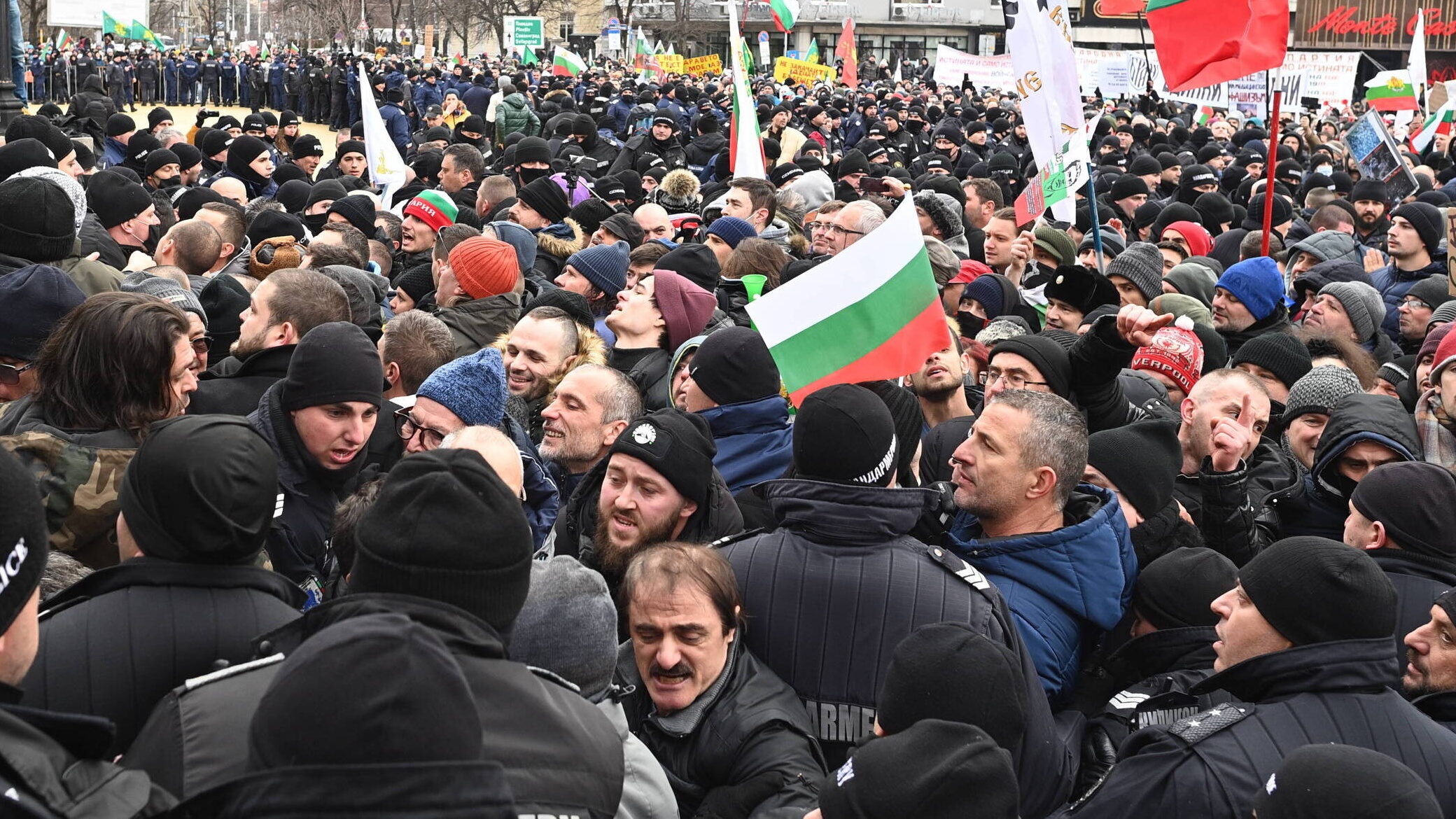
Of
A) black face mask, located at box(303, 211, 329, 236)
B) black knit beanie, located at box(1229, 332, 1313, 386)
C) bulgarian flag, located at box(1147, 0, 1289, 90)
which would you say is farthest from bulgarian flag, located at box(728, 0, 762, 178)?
black knit beanie, located at box(1229, 332, 1313, 386)

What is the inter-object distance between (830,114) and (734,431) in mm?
17018

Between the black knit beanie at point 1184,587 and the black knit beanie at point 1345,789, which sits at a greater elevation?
the black knit beanie at point 1345,789

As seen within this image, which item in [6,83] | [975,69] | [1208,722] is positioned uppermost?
[975,69]

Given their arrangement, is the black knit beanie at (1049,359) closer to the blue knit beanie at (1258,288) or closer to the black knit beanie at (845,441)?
the black knit beanie at (845,441)

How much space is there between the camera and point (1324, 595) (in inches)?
107

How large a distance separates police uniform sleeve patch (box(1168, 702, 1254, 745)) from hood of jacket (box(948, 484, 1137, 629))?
67 centimetres

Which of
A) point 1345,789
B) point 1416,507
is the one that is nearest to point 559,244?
point 1416,507

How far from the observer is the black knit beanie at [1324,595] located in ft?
8.89

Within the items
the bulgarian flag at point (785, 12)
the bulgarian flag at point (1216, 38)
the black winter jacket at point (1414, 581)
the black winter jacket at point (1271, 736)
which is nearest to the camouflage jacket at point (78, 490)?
the black winter jacket at point (1271, 736)

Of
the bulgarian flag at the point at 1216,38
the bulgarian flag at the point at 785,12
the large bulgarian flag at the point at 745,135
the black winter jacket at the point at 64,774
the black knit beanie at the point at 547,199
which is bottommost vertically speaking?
the black winter jacket at the point at 64,774

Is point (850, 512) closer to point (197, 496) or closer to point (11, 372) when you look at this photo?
point (197, 496)

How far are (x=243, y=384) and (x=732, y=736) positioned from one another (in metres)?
2.23

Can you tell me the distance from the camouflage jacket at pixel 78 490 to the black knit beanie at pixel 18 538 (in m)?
1.09

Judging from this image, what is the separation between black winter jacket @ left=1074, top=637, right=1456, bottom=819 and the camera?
2549 mm
